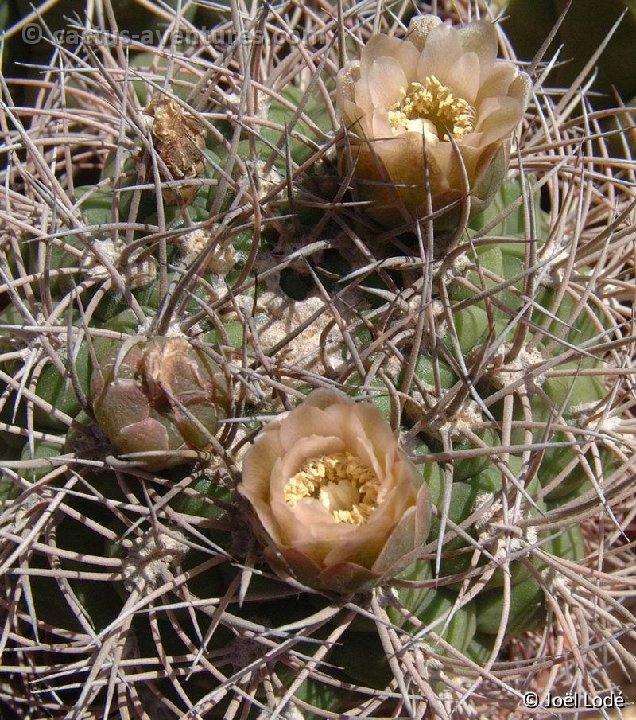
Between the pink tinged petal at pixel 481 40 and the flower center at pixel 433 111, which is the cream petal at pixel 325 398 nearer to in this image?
the flower center at pixel 433 111

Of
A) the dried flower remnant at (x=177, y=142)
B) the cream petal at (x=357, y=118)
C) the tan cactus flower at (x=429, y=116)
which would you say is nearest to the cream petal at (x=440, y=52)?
the tan cactus flower at (x=429, y=116)

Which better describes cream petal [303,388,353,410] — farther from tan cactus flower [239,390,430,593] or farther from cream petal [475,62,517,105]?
cream petal [475,62,517,105]

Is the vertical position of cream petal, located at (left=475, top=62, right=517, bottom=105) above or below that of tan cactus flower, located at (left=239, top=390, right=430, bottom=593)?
above

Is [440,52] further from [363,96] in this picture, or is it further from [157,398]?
[157,398]

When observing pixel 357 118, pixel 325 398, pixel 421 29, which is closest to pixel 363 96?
pixel 357 118

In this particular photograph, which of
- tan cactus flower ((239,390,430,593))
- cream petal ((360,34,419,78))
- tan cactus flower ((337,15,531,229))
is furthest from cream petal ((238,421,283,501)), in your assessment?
cream petal ((360,34,419,78))

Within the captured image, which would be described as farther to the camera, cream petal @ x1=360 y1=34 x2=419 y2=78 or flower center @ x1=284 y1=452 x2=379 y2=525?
cream petal @ x1=360 y1=34 x2=419 y2=78

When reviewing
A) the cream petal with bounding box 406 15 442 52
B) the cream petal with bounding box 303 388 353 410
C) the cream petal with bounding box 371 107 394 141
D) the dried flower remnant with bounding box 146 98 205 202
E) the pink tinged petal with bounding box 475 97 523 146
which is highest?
the cream petal with bounding box 406 15 442 52

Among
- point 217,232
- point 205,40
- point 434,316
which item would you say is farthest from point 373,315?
point 205,40
